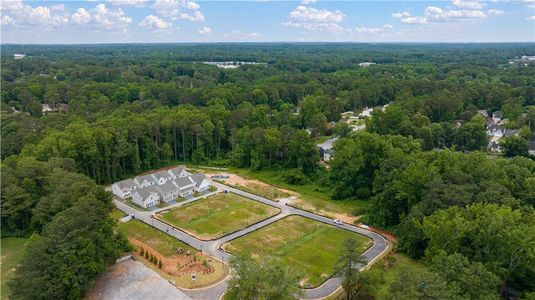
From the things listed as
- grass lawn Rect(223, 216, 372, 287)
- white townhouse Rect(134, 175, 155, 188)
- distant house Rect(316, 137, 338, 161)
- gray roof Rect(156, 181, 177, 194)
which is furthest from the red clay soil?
distant house Rect(316, 137, 338, 161)

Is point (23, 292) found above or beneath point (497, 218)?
beneath

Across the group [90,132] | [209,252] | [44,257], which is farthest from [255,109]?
[44,257]

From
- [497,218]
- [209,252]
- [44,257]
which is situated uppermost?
[497,218]

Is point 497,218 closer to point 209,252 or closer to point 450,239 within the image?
point 450,239

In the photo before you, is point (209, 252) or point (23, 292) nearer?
point (23, 292)

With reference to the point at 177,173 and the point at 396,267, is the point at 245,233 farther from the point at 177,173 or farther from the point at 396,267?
the point at 177,173

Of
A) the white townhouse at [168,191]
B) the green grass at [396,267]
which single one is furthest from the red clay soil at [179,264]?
the green grass at [396,267]

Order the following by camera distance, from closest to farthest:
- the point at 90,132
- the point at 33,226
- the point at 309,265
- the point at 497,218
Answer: the point at 497,218 → the point at 309,265 → the point at 33,226 → the point at 90,132

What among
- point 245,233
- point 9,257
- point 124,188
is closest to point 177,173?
point 124,188
